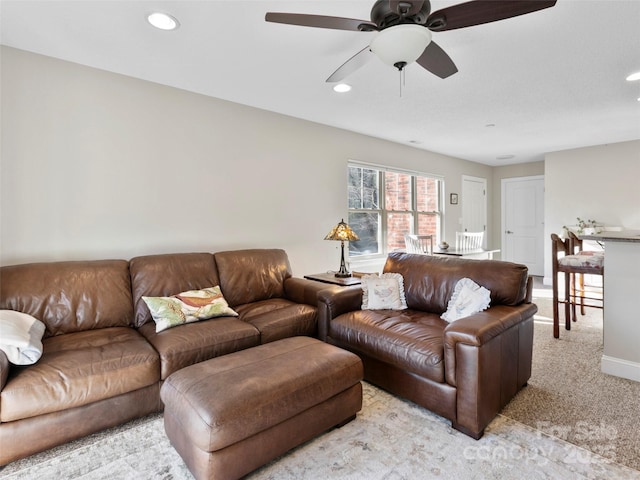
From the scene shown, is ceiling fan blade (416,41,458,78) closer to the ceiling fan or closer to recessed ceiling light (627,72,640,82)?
the ceiling fan

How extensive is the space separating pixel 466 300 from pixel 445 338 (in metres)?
0.56

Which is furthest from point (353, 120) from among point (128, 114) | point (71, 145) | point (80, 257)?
point (80, 257)

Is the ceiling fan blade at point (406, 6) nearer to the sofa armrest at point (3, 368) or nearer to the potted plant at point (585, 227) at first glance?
the sofa armrest at point (3, 368)

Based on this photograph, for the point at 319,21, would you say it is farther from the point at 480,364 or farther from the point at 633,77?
the point at 633,77

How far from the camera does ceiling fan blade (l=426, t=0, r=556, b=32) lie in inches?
55.1

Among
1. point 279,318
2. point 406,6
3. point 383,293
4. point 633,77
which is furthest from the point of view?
point 633,77

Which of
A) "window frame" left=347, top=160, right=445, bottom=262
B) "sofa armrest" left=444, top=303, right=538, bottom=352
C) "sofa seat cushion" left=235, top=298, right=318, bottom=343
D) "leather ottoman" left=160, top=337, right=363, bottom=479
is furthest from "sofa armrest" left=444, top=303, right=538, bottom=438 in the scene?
"window frame" left=347, top=160, right=445, bottom=262

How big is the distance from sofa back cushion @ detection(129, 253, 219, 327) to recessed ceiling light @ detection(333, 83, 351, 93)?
1.93 meters

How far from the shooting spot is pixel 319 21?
159cm

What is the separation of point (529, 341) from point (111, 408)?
2.63m

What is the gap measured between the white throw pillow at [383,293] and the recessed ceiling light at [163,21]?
224cm

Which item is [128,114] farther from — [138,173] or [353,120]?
[353,120]

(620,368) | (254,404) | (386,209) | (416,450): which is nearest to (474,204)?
(386,209)

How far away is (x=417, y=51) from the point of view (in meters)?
1.61
